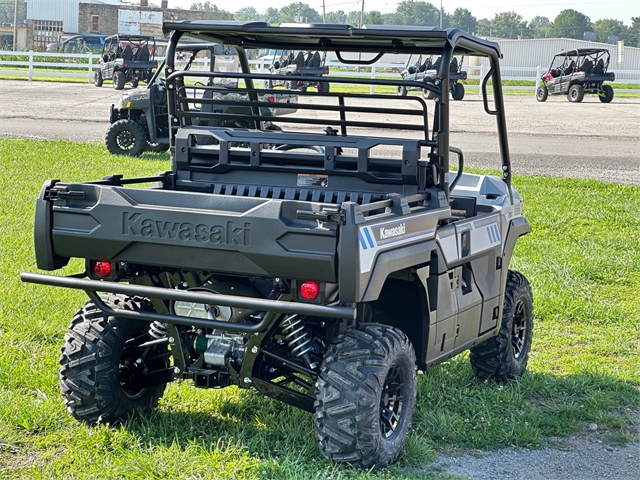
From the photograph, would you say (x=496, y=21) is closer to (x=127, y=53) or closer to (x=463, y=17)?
(x=463, y=17)

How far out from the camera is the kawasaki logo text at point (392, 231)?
3961 millimetres

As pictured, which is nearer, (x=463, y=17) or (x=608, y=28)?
(x=463, y=17)

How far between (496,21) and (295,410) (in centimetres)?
11514

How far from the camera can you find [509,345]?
18.5 feet

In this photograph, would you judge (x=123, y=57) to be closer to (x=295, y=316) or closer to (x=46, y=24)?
(x=295, y=316)

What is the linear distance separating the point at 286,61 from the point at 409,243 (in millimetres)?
25439

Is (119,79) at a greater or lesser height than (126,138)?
greater

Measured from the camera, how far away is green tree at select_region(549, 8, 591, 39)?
326ft

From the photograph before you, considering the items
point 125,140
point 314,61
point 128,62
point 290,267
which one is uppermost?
point 314,61

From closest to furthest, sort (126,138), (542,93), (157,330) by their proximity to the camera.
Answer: (157,330) → (126,138) → (542,93)

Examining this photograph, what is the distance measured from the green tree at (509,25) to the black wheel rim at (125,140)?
10260 centimetres

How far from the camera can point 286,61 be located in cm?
2902

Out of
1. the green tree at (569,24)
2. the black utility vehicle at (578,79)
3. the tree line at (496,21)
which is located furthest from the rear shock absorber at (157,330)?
the green tree at (569,24)

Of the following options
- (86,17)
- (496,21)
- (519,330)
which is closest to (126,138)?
(519,330)
